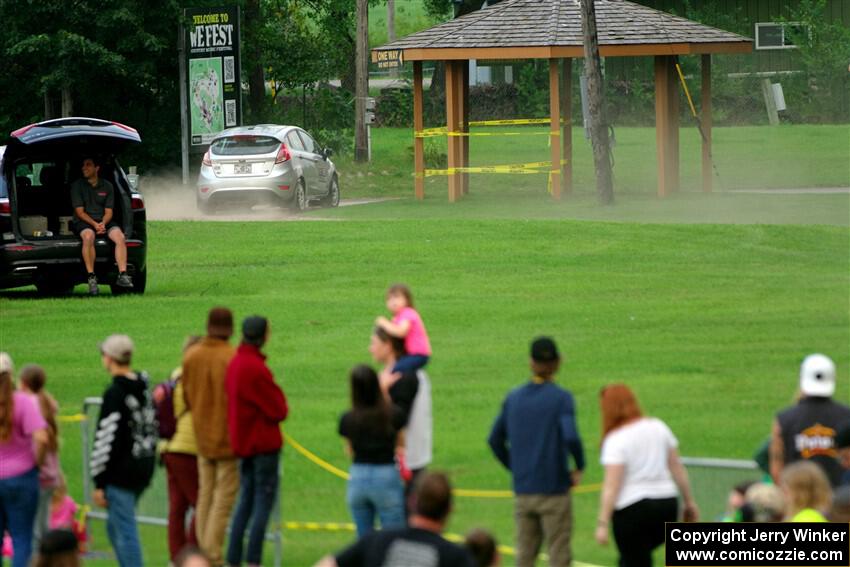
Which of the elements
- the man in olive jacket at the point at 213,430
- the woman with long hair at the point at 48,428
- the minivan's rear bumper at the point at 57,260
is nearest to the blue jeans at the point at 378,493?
the man in olive jacket at the point at 213,430

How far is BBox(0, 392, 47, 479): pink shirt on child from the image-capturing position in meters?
9.19

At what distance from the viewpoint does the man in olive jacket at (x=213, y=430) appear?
9.57 meters

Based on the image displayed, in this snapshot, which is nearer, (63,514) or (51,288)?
(63,514)

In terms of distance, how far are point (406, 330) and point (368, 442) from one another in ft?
3.90

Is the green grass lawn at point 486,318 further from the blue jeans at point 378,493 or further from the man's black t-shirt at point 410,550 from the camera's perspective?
the man's black t-shirt at point 410,550

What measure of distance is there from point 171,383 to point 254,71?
34.7 meters

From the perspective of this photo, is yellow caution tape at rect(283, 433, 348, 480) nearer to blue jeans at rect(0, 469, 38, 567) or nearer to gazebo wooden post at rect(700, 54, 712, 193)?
blue jeans at rect(0, 469, 38, 567)

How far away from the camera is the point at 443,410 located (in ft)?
44.5

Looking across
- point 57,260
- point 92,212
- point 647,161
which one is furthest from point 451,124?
point 57,260

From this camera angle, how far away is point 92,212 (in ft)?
63.8

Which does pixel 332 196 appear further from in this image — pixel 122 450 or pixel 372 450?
pixel 372 450

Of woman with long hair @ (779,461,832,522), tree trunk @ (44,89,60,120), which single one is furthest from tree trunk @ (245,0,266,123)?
woman with long hair @ (779,461,832,522)

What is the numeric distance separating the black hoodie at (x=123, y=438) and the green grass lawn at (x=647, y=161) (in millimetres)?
26417

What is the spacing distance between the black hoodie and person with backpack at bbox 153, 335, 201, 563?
0.46m
